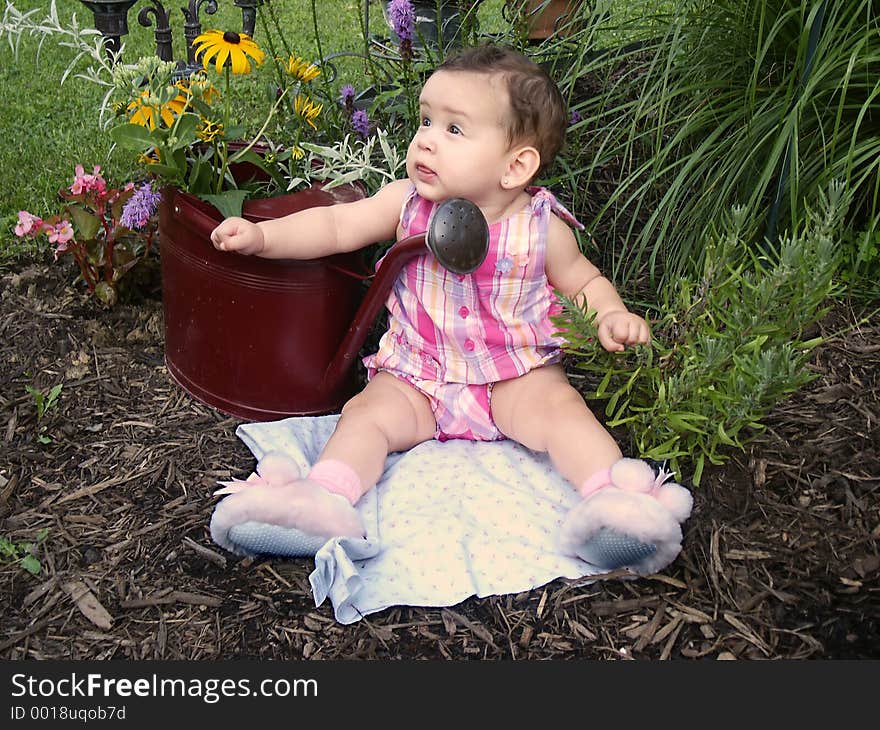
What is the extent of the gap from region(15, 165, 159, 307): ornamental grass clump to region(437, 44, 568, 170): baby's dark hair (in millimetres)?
765

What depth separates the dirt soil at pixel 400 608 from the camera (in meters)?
1.56

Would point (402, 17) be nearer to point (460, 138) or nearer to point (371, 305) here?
point (460, 138)

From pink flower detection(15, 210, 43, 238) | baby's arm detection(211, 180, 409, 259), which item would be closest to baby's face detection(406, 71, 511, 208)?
baby's arm detection(211, 180, 409, 259)

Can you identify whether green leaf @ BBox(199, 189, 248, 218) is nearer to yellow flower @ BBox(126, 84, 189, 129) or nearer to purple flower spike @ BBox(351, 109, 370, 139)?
yellow flower @ BBox(126, 84, 189, 129)

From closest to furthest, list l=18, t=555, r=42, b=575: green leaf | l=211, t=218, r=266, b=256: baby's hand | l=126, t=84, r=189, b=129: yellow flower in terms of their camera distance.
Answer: l=18, t=555, r=42, b=575: green leaf, l=211, t=218, r=266, b=256: baby's hand, l=126, t=84, r=189, b=129: yellow flower

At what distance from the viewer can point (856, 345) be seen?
210 cm

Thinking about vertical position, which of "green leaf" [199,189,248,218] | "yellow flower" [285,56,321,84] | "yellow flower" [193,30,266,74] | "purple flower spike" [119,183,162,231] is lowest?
"purple flower spike" [119,183,162,231]

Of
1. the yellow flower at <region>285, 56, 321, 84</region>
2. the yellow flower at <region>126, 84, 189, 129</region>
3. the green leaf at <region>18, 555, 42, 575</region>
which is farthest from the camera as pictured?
the yellow flower at <region>285, 56, 321, 84</region>

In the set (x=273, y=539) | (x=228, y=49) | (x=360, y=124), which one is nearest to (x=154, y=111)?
(x=228, y=49)

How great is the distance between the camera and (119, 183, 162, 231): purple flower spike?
207 centimetres

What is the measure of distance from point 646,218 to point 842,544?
3.74 feet

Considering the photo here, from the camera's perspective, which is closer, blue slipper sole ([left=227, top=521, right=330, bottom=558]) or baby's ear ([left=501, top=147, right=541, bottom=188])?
blue slipper sole ([left=227, top=521, right=330, bottom=558])

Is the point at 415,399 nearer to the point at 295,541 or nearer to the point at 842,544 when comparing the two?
the point at 295,541

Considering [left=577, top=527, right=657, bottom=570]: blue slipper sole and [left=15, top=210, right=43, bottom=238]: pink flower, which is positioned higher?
[left=15, top=210, right=43, bottom=238]: pink flower
